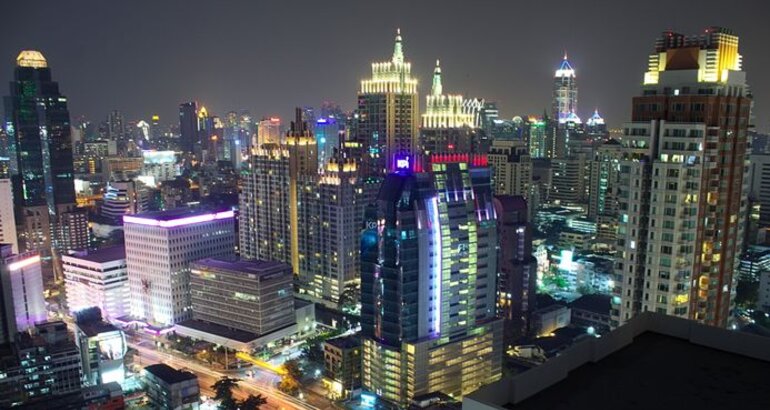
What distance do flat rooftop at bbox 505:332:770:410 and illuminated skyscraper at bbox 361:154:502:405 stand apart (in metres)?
15.2

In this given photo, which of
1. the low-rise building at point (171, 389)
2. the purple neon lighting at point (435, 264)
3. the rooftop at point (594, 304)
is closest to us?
the purple neon lighting at point (435, 264)

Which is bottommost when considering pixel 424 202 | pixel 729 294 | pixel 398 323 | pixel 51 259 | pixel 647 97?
pixel 51 259

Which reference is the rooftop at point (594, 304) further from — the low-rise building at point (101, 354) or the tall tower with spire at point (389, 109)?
the low-rise building at point (101, 354)

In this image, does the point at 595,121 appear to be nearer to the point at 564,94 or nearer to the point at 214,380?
the point at 564,94

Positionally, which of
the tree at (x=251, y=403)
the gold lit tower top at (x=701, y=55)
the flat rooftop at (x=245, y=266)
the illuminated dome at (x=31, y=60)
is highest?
the illuminated dome at (x=31, y=60)

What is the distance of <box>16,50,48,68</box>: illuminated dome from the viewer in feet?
140

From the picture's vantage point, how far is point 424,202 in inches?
748

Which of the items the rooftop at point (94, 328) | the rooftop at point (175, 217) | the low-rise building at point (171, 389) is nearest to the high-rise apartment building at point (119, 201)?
the rooftop at point (175, 217)

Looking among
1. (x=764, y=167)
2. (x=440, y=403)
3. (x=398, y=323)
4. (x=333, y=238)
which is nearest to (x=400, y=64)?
(x=333, y=238)

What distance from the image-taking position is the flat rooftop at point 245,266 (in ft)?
86.1

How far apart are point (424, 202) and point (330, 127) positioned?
36.9 m

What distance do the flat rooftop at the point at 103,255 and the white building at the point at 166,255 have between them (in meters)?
1.37

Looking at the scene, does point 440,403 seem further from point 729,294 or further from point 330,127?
point 330,127

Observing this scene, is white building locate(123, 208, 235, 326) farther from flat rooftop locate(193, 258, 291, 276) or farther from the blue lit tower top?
the blue lit tower top
